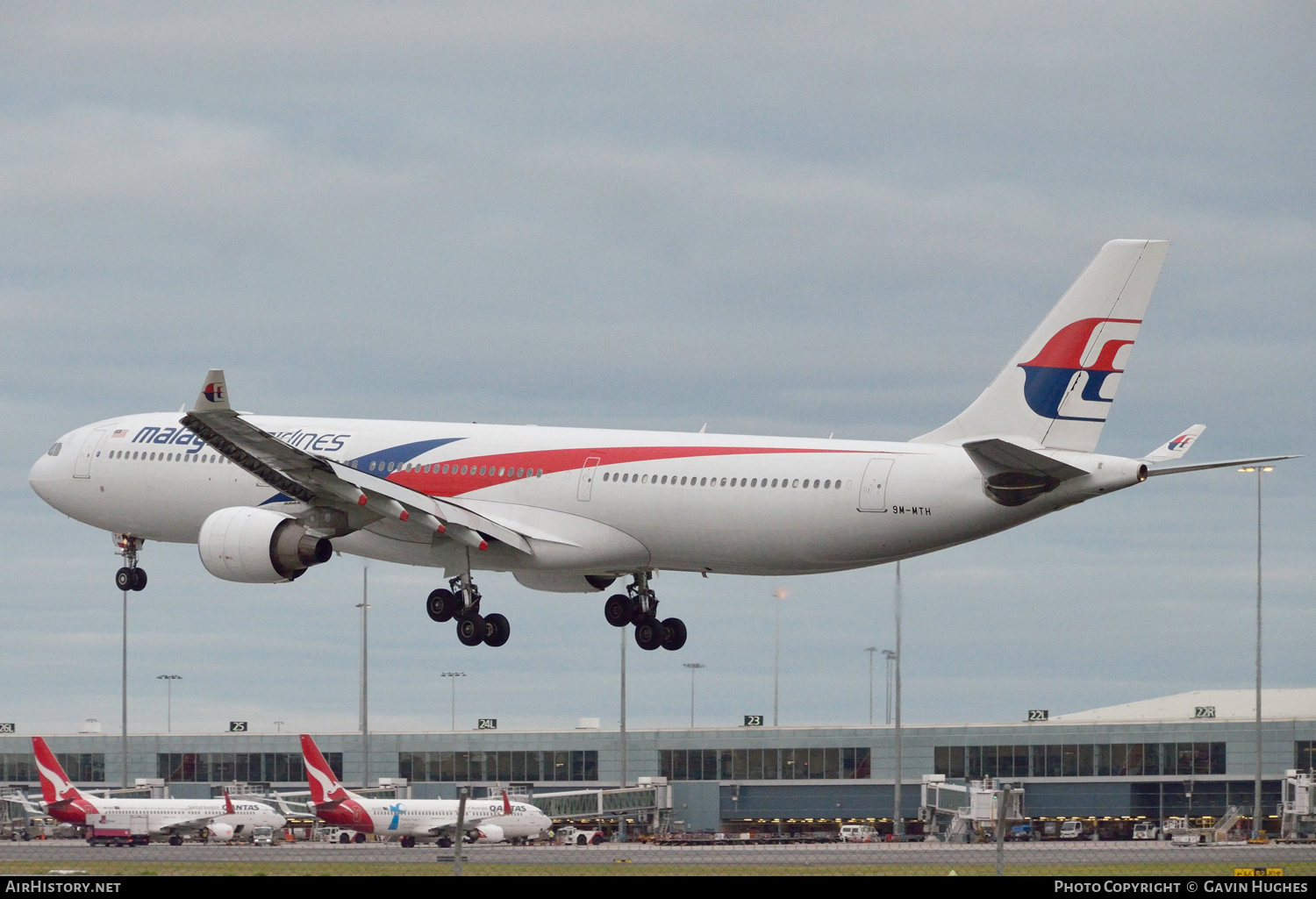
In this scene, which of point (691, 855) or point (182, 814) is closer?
point (691, 855)

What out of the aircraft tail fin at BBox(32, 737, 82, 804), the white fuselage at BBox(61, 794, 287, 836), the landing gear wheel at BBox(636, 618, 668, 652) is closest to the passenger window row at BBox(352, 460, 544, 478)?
the landing gear wheel at BBox(636, 618, 668, 652)

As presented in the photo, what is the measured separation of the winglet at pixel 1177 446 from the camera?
50.1 metres

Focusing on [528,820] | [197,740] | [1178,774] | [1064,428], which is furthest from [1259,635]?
[197,740]

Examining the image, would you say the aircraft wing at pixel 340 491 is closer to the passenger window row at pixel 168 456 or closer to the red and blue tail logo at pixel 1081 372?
the passenger window row at pixel 168 456

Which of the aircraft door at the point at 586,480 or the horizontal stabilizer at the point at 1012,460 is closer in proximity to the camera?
the horizontal stabilizer at the point at 1012,460

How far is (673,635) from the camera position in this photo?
A: 196 ft

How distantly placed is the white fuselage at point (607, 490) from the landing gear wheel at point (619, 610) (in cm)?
364

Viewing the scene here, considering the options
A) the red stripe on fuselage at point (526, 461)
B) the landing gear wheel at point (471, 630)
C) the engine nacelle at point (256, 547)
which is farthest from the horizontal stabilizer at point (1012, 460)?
the engine nacelle at point (256, 547)

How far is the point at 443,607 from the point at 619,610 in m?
5.85

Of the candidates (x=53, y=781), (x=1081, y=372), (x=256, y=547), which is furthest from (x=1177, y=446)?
(x=53, y=781)

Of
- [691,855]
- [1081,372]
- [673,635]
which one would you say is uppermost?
[1081,372]

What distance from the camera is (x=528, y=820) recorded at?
317ft

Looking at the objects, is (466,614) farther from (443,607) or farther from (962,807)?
(962,807)
